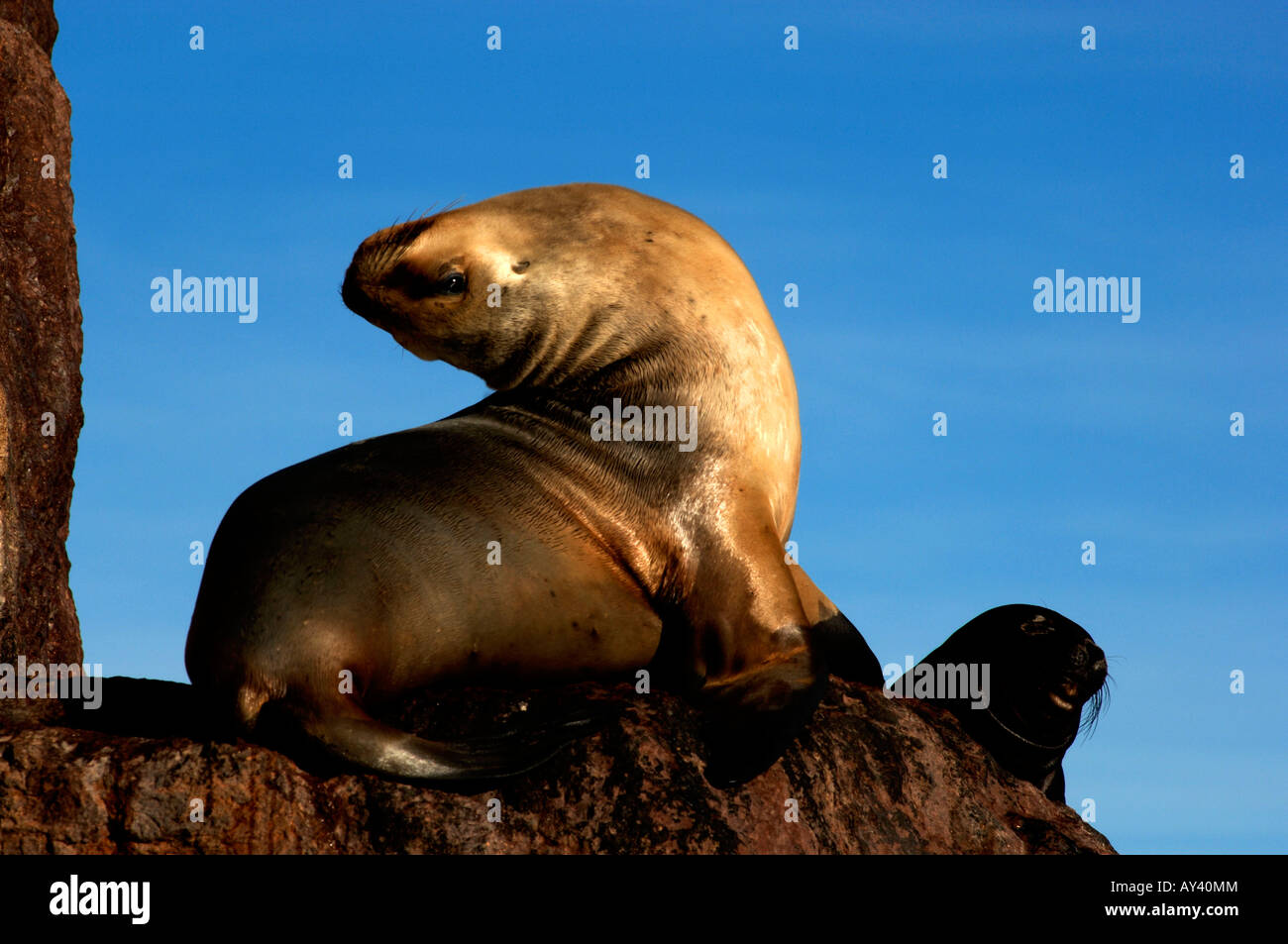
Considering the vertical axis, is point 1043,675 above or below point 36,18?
below

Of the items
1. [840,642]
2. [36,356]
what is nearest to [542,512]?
[840,642]

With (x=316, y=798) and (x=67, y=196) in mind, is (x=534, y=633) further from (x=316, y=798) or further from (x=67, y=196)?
(x=67, y=196)

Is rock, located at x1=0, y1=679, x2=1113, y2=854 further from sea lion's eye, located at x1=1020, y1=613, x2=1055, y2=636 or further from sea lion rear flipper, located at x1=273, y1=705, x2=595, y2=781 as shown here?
sea lion's eye, located at x1=1020, y1=613, x2=1055, y2=636

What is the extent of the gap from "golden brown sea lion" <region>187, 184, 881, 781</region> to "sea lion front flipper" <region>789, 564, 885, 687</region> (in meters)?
0.02

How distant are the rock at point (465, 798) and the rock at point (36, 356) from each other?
2.36 m

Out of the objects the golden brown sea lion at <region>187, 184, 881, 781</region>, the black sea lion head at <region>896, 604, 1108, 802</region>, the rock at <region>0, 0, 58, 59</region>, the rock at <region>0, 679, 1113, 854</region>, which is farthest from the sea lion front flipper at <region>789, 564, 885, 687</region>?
the rock at <region>0, 0, 58, 59</region>

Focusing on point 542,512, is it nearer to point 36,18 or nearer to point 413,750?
point 413,750

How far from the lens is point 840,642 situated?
7.65m

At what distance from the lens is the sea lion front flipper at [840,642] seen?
24.9ft

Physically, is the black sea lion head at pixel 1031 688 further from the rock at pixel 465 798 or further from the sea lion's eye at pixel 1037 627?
the rock at pixel 465 798

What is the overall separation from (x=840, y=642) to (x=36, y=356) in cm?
474

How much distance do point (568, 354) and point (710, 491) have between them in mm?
933

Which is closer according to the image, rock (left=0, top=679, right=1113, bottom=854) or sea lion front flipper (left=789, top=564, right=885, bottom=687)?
rock (left=0, top=679, right=1113, bottom=854)

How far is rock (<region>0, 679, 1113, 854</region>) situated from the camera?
6.01 metres
